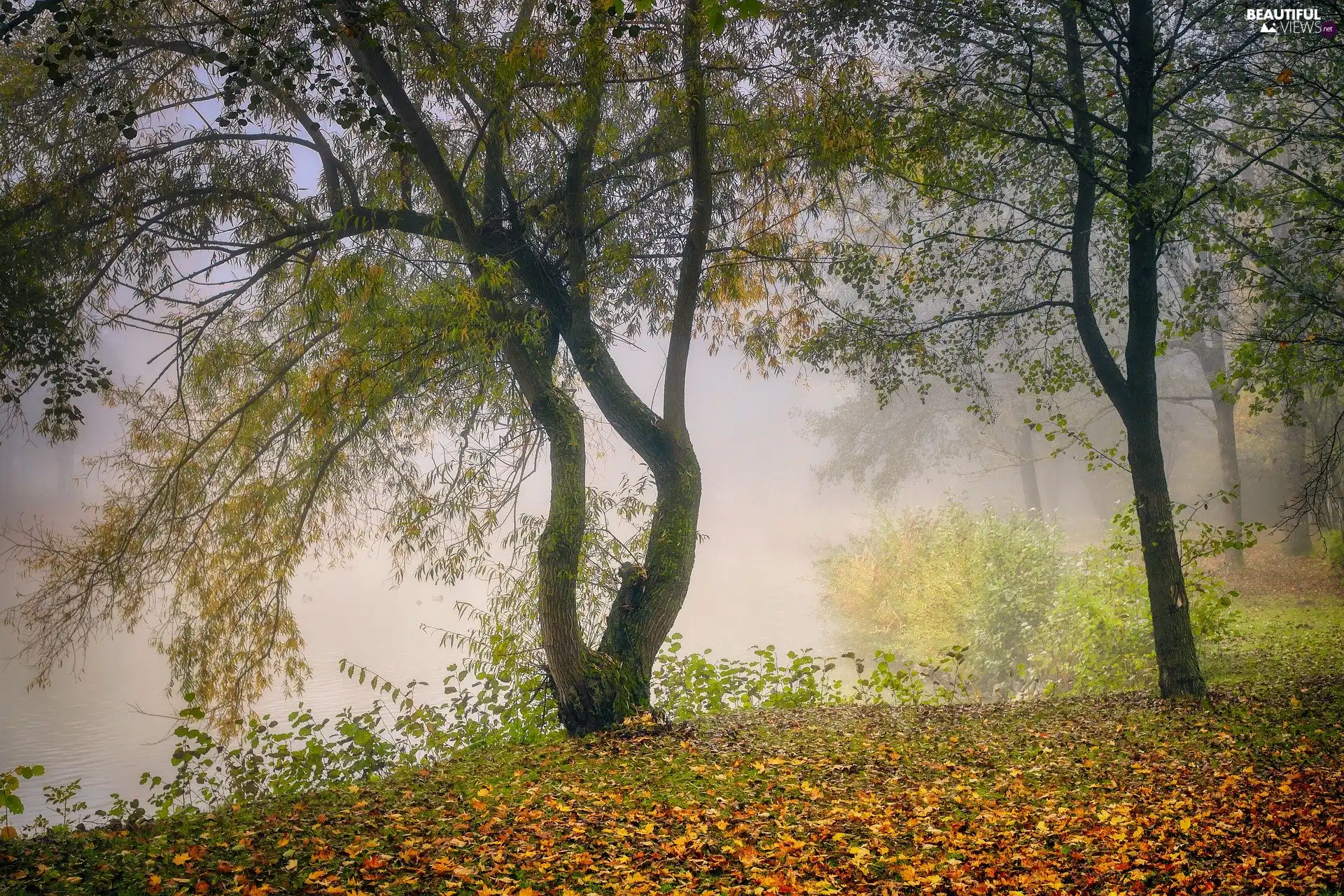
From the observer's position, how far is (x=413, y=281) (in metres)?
8.70

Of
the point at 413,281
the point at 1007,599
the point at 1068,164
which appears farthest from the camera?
the point at 1007,599

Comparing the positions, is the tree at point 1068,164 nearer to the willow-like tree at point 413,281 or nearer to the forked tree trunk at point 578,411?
the willow-like tree at point 413,281

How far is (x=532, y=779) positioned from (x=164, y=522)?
4957 millimetres

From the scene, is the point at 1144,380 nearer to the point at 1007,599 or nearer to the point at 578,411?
the point at 578,411

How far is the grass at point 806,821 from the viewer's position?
3549mm

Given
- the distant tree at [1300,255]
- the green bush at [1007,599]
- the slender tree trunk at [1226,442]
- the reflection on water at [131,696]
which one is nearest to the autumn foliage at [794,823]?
the distant tree at [1300,255]

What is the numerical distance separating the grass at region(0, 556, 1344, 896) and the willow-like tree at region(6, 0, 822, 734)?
60.7 inches

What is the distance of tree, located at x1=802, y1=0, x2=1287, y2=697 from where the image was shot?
698 centimetres

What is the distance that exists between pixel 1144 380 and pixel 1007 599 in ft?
33.6

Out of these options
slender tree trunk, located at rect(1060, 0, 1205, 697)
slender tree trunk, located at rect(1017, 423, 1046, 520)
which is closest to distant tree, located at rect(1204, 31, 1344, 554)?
slender tree trunk, located at rect(1060, 0, 1205, 697)

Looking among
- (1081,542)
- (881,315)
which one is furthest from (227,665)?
(1081,542)

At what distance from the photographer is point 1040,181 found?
853 cm

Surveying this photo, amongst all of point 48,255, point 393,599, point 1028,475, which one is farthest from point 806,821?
point 393,599

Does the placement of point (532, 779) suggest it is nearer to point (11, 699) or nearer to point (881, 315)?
point (881, 315)
